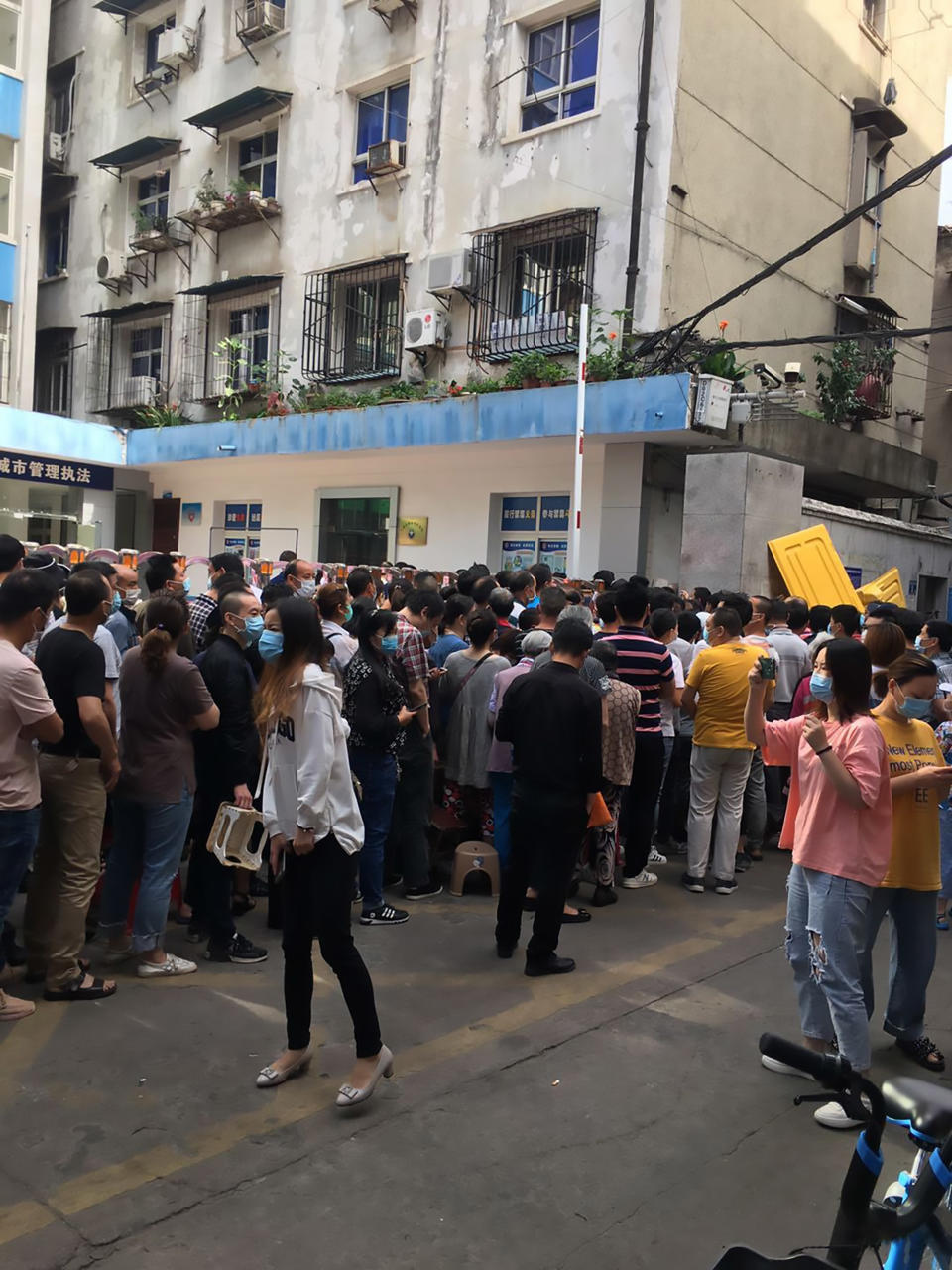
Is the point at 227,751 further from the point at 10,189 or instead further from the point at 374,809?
the point at 10,189

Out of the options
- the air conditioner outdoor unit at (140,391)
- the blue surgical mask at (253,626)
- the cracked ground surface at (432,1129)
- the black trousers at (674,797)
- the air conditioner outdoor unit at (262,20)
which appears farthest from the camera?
the air conditioner outdoor unit at (140,391)

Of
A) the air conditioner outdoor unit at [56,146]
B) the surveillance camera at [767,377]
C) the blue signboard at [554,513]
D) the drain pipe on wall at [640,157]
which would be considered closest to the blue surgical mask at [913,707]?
the surveillance camera at [767,377]

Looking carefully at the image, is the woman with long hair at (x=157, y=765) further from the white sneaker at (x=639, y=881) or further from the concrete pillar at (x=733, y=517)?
the concrete pillar at (x=733, y=517)

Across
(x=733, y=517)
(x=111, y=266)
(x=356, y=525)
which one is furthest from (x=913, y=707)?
(x=111, y=266)

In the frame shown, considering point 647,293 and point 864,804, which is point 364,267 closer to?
point 647,293

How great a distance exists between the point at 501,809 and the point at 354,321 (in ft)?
42.4

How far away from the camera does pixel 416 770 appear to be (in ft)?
20.3

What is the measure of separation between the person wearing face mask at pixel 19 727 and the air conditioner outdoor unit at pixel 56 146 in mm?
22105

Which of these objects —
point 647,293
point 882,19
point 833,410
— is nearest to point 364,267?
point 647,293

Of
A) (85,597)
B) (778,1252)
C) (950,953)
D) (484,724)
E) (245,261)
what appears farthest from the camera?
(245,261)

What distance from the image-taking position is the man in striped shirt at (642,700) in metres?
6.52

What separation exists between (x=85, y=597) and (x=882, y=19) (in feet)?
61.9

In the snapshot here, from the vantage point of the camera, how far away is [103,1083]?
3.78 metres

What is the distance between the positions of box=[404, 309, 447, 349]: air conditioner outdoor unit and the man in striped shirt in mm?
9659
